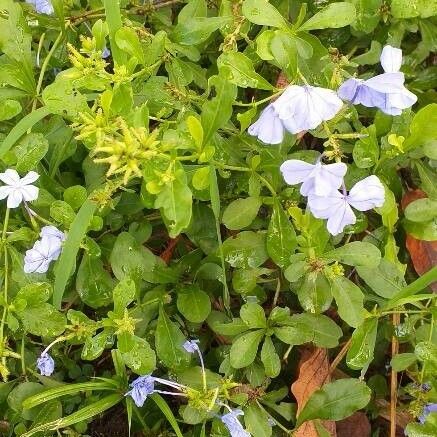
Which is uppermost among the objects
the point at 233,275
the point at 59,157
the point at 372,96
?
the point at 372,96

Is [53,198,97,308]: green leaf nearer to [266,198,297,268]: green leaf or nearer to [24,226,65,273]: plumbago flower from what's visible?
[24,226,65,273]: plumbago flower

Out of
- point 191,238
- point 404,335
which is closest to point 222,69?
point 191,238

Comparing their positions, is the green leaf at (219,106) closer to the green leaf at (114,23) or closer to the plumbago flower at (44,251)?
the green leaf at (114,23)

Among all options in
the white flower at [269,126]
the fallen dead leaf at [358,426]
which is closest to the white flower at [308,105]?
the white flower at [269,126]

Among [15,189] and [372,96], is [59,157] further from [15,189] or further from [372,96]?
[372,96]

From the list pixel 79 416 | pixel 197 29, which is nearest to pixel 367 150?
pixel 197 29

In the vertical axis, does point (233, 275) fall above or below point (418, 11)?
below

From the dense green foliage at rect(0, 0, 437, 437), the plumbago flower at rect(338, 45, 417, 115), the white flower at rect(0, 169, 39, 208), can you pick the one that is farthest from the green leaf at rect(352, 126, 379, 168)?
the white flower at rect(0, 169, 39, 208)

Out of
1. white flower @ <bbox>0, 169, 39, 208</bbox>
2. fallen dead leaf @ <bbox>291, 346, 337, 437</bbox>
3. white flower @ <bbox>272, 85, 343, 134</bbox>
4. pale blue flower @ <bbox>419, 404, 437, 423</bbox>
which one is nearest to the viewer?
white flower @ <bbox>272, 85, 343, 134</bbox>

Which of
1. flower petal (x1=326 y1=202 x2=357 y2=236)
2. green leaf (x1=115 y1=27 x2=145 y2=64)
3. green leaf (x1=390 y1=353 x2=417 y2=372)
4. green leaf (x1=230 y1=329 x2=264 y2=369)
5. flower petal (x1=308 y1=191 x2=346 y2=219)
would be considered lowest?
green leaf (x1=390 y1=353 x2=417 y2=372)
